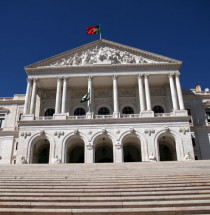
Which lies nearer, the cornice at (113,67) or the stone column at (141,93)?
the stone column at (141,93)

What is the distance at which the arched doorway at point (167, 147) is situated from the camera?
112 feet

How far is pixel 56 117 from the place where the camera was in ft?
112

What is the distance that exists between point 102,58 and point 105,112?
8.34 metres

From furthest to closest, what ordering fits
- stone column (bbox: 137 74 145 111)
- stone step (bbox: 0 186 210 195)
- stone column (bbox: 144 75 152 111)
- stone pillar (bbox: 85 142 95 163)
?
stone column (bbox: 137 74 145 111)
stone column (bbox: 144 75 152 111)
stone pillar (bbox: 85 142 95 163)
stone step (bbox: 0 186 210 195)

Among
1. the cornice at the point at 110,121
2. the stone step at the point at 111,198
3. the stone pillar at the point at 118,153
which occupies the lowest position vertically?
the stone step at the point at 111,198

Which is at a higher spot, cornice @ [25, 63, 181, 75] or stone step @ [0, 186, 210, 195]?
cornice @ [25, 63, 181, 75]

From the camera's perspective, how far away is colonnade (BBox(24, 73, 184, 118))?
35281 mm

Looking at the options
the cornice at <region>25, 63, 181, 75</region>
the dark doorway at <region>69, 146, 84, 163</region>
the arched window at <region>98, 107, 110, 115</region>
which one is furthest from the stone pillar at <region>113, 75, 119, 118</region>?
the dark doorway at <region>69, 146, 84, 163</region>

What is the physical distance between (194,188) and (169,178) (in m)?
2.57

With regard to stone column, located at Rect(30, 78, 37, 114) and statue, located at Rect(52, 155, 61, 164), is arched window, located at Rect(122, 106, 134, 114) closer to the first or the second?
stone column, located at Rect(30, 78, 37, 114)

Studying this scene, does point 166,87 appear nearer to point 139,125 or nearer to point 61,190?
point 139,125

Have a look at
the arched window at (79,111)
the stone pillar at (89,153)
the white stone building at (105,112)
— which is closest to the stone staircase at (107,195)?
the white stone building at (105,112)

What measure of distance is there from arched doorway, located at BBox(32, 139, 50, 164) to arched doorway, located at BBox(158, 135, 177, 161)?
626 inches

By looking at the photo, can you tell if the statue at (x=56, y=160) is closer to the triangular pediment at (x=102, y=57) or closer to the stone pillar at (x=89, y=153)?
the stone pillar at (x=89, y=153)
